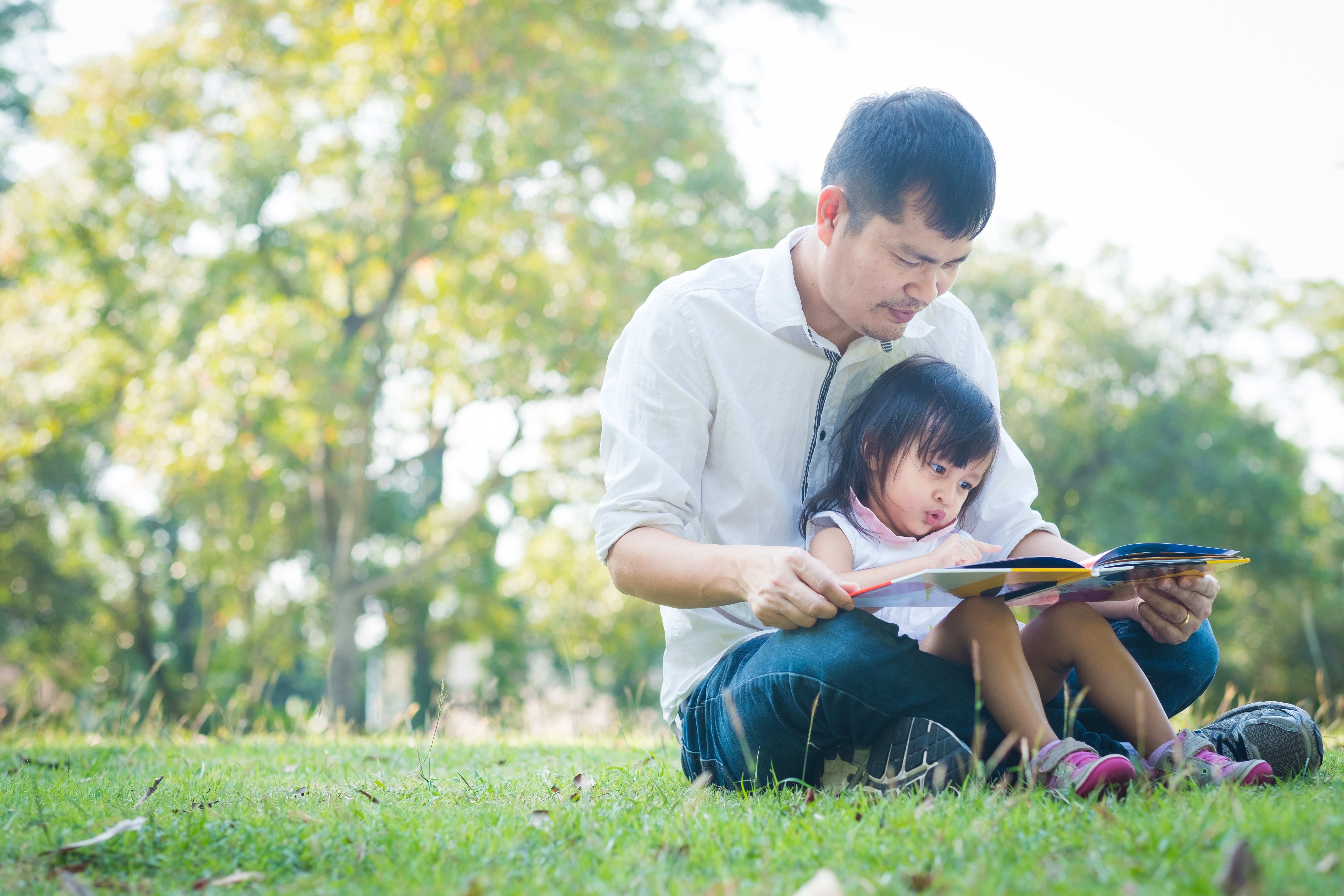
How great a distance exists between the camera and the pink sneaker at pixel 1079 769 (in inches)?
78.0

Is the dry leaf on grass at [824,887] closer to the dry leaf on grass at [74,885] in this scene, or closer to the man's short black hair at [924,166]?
the dry leaf on grass at [74,885]

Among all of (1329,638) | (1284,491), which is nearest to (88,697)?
(1284,491)

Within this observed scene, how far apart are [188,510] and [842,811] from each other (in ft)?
61.2

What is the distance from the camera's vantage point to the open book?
1935 millimetres

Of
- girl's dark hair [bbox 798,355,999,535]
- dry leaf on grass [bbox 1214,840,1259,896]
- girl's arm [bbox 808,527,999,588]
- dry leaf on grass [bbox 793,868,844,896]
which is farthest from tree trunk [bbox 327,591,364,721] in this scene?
dry leaf on grass [bbox 1214,840,1259,896]

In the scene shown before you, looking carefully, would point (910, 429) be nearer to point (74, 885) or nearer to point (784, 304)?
point (784, 304)

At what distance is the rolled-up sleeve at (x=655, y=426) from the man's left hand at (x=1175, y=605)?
115cm

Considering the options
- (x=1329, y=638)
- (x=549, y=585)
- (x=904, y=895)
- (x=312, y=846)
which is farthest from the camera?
(x=549, y=585)

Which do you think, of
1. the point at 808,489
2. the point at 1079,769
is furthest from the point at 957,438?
the point at 1079,769

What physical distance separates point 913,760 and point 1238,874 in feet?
2.76

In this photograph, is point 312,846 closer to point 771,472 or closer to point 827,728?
point 827,728

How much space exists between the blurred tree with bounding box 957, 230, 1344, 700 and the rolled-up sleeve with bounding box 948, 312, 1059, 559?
43.7 ft

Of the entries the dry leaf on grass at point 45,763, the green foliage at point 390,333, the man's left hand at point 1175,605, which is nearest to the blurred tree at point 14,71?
the green foliage at point 390,333

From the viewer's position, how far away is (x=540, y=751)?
13.8 ft
